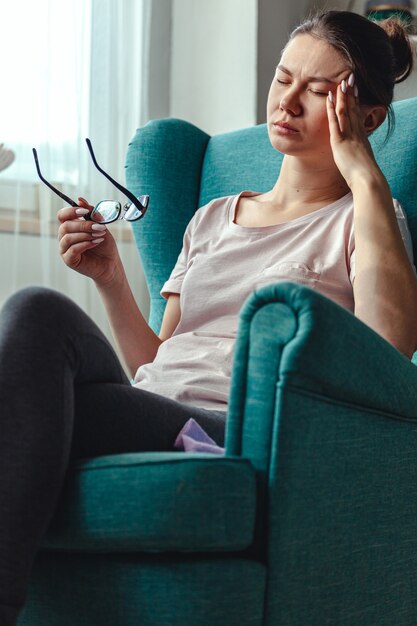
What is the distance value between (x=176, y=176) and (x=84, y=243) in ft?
1.55

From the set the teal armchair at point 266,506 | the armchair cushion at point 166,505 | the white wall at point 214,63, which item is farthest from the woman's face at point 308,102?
the white wall at point 214,63

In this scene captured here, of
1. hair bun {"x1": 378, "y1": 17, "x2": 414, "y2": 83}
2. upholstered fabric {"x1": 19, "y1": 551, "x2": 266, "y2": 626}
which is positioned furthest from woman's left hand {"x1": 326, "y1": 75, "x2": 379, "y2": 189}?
upholstered fabric {"x1": 19, "y1": 551, "x2": 266, "y2": 626}

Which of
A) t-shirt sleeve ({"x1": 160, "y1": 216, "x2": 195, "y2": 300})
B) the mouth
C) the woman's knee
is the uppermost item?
the mouth

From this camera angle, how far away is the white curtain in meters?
2.68

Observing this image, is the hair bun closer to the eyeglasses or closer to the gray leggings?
the eyeglasses

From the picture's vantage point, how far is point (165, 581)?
95cm

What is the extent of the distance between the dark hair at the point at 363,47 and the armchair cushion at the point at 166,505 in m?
0.85

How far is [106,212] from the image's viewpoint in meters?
1.51

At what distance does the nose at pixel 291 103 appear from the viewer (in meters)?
1.55

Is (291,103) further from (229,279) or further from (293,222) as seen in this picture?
(229,279)

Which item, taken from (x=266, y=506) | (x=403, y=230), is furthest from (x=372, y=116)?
(x=266, y=506)

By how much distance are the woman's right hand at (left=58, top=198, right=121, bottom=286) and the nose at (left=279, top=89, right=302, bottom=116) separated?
36 centimetres

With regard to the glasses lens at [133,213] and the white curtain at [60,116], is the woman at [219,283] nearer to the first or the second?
the glasses lens at [133,213]

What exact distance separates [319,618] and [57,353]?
16.2 inches
